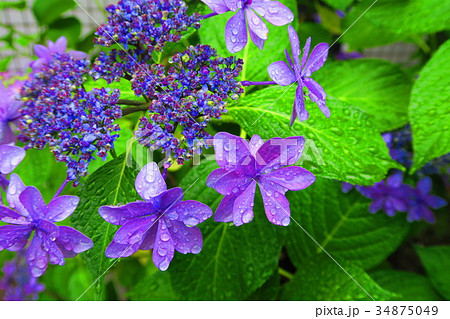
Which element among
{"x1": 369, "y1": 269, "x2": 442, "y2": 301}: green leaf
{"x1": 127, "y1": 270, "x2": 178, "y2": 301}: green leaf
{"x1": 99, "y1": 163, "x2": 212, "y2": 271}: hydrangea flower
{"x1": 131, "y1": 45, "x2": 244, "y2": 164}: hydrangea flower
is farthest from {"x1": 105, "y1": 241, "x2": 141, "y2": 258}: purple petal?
{"x1": 369, "y1": 269, "x2": 442, "y2": 301}: green leaf

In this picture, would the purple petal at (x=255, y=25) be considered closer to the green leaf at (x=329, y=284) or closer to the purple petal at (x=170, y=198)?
the purple petal at (x=170, y=198)

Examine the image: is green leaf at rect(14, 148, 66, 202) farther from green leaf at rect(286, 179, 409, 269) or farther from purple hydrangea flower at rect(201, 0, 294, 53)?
green leaf at rect(286, 179, 409, 269)

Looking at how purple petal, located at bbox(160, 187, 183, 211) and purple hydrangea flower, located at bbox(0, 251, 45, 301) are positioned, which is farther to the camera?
purple hydrangea flower, located at bbox(0, 251, 45, 301)

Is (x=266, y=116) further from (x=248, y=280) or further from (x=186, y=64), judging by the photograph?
(x=248, y=280)

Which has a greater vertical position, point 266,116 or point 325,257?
point 266,116

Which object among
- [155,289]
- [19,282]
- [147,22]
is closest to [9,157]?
→ [147,22]

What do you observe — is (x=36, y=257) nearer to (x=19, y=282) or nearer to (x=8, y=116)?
(x=8, y=116)
